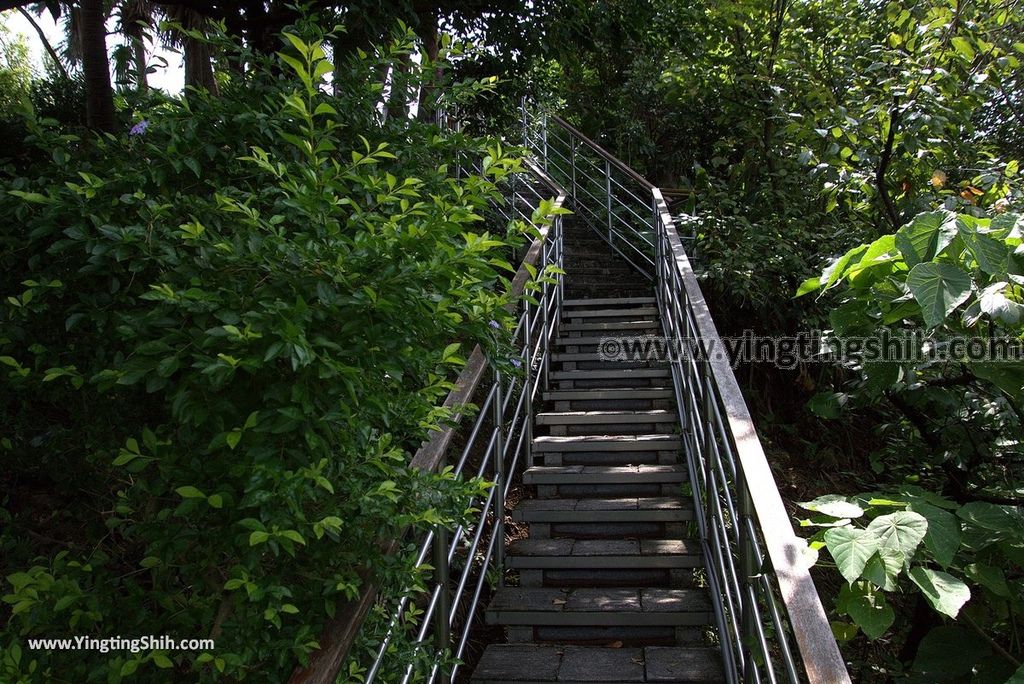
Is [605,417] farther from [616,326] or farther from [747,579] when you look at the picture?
[747,579]

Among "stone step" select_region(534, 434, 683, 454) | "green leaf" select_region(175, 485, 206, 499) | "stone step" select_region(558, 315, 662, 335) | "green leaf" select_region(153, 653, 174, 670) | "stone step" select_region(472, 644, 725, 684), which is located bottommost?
"stone step" select_region(472, 644, 725, 684)

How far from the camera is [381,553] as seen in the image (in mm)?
1490

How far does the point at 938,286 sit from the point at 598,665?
153cm

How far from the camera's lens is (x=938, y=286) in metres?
1.67

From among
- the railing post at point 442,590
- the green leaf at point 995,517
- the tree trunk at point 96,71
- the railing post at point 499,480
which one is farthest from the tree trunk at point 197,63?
the green leaf at point 995,517

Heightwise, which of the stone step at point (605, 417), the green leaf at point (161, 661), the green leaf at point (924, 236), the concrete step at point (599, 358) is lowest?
the stone step at point (605, 417)

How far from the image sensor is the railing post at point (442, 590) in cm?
213

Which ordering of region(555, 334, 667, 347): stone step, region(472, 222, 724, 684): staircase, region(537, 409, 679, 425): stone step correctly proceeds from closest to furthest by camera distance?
region(472, 222, 724, 684): staircase
region(537, 409, 679, 425): stone step
region(555, 334, 667, 347): stone step

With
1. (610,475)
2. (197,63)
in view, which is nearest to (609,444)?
(610,475)

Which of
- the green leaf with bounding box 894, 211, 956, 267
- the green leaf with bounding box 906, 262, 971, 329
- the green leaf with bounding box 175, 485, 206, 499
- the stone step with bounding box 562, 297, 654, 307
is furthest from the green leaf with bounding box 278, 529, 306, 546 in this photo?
the stone step with bounding box 562, 297, 654, 307

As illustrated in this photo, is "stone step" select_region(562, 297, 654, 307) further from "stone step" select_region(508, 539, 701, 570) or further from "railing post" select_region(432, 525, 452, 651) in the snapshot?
"railing post" select_region(432, 525, 452, 651)

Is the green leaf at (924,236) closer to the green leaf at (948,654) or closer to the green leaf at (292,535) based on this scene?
the green leaf at (948,654)

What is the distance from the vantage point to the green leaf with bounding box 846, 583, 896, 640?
166 centimetres

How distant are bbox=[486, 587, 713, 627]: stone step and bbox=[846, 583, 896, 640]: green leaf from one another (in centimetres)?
104
